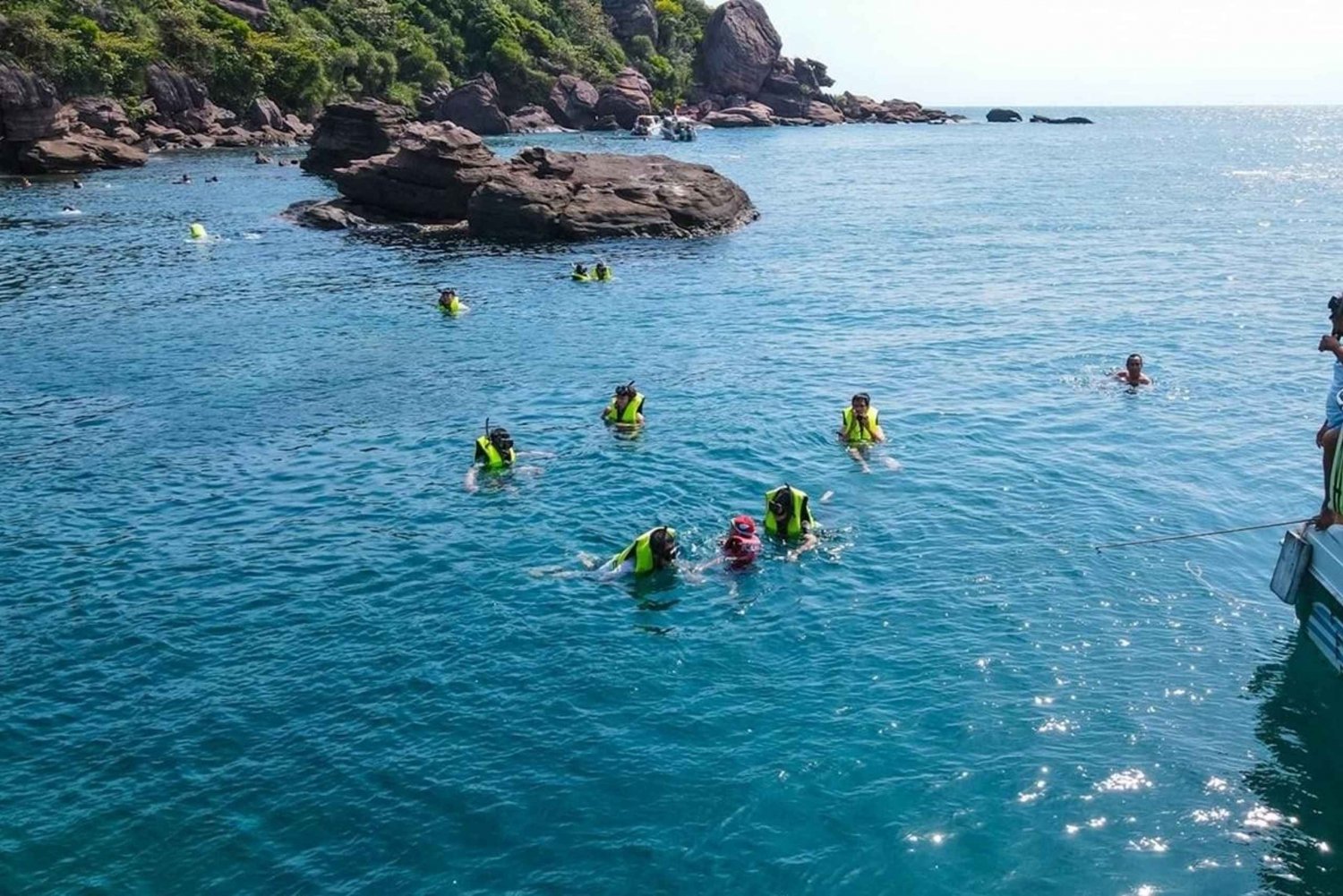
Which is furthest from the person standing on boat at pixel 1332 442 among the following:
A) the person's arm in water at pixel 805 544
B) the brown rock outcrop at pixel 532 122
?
the brown rock outcrop at pixel 532 122

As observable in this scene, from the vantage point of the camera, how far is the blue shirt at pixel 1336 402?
1523cm

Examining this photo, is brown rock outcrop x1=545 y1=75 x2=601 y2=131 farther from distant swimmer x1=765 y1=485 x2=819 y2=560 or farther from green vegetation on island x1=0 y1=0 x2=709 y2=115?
distant swimmer x1=765 y1=485 x2=819 y2=560

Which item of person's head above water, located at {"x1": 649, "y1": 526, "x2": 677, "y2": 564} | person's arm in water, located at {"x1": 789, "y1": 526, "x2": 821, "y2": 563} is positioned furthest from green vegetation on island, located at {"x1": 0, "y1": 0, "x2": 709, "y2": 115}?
person's arm in water, located at {"x1": 789, "y1": 526, "x2": 821, "y2": 563}

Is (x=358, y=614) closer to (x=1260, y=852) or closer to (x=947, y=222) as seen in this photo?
(x=1260, y=852)

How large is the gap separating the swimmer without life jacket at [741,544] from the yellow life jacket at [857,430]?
7103 millimetres

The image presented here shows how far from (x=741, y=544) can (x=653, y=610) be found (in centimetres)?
224

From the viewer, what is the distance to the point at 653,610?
1894 centimetres

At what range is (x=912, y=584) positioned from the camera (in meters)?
19.8

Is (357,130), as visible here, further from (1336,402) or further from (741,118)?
(741,118)

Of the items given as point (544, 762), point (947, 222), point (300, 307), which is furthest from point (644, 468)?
point (947, 222)

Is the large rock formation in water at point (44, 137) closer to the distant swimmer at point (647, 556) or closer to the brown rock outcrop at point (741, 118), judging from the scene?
the distant swimmer at point (647, 556)

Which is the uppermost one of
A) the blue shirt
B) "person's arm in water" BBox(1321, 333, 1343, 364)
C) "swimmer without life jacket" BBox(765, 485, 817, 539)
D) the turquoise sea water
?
"person's arm in water" BBox(1321, 333, 1343, 364)

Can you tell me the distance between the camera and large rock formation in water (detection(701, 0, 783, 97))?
594ft

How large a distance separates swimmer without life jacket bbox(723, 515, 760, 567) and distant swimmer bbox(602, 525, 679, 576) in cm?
103
